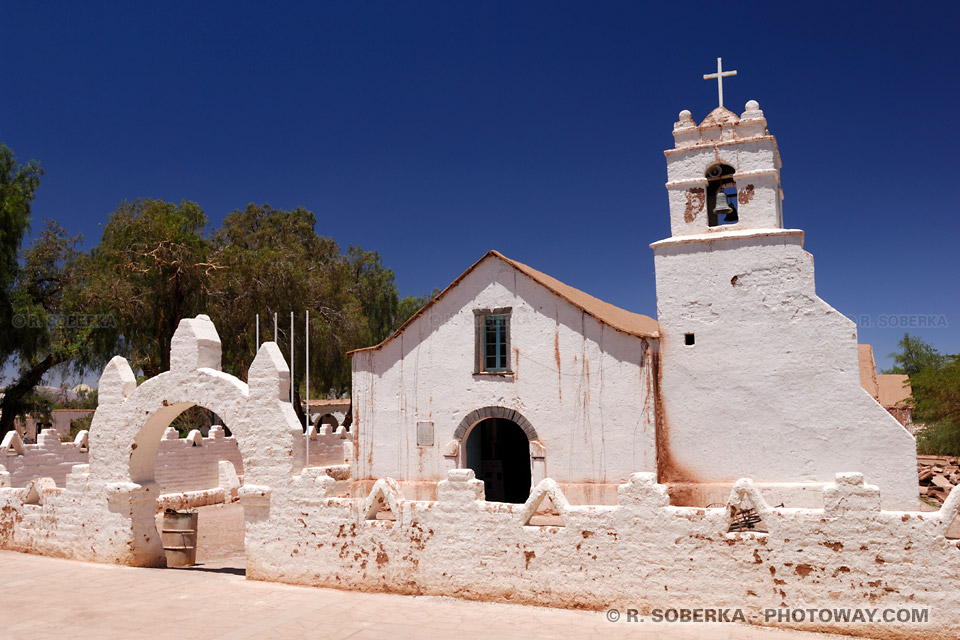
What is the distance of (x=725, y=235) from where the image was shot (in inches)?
548

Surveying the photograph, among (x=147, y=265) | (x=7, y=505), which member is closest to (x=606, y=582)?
(x=7, y=505)

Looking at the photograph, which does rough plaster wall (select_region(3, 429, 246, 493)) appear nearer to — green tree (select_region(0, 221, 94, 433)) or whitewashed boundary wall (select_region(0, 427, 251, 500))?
whitewashed boundary wall (select_region(0, 427, 251, 500))

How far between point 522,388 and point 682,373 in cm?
329

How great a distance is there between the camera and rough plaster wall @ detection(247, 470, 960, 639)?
22.1ft

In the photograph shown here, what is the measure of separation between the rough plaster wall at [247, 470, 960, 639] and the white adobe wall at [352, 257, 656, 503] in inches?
236

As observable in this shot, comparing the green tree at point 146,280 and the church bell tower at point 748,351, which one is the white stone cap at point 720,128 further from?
the green tree at point 146,280

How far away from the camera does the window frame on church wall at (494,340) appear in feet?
49.7

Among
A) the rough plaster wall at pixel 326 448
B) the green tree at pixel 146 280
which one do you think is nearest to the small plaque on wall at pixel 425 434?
the rough plaster wall at pixel 326 448

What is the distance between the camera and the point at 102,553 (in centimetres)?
1055

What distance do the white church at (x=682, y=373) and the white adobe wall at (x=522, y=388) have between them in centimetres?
3

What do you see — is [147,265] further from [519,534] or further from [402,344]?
[519,534]

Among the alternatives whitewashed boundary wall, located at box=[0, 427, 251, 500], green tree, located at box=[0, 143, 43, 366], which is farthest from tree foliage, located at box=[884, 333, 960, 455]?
green tree, located at box=[0, 143, 43, 366]

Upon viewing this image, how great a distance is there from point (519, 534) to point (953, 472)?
20.0 m

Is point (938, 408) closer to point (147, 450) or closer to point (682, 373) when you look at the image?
point (682, 373)
